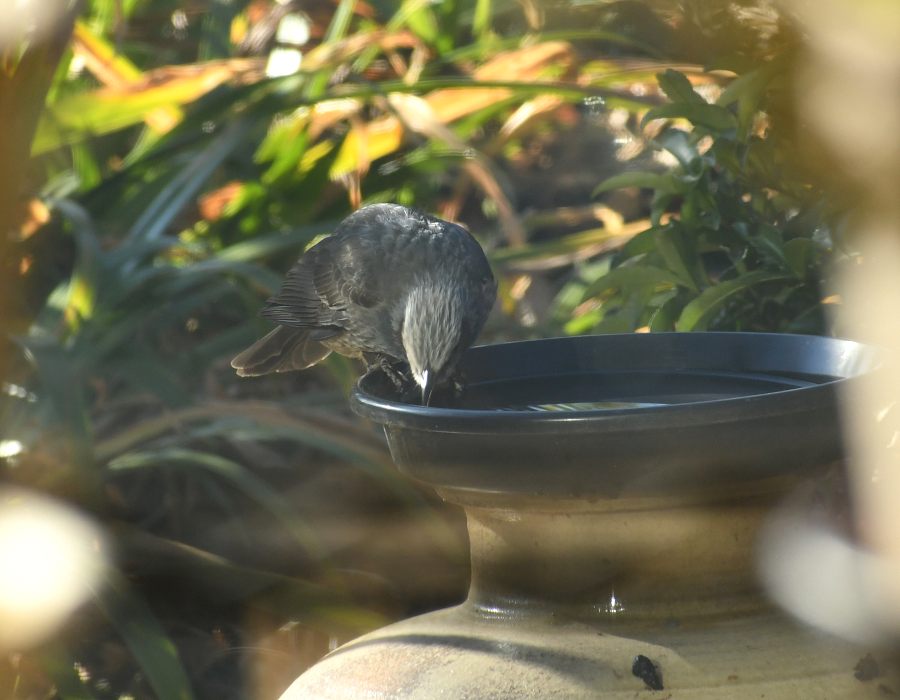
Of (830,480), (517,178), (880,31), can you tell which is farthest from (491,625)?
(517,178)

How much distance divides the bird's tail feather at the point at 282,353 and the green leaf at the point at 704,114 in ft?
5.20

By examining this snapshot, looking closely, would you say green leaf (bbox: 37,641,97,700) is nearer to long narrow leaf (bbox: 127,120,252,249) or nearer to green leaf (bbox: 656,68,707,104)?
long narrow leaf (bbox: 127,120,252,249)

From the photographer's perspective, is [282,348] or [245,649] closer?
[245,649]

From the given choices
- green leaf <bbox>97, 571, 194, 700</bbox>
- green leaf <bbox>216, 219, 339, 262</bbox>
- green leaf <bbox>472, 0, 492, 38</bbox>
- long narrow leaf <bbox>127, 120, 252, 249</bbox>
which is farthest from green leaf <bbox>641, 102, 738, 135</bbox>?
green leaf <bbox>472, 0, 492, 38</bbox>

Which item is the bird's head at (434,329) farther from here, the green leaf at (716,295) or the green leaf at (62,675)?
the green leaf at (62,675)

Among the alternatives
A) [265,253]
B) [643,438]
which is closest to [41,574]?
[265,253]

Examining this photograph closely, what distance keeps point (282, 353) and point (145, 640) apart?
105 centimetres

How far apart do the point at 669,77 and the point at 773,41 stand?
1.04 meters

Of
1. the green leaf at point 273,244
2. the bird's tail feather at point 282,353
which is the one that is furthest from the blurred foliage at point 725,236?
the green leaf at point 273,244

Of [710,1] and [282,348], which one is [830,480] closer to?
[710,1]

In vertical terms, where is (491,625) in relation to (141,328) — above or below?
above

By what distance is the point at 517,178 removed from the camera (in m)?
6.21

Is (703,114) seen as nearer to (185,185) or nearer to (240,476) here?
(240,476)

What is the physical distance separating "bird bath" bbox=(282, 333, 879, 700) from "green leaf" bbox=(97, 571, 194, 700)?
3.71 feet
